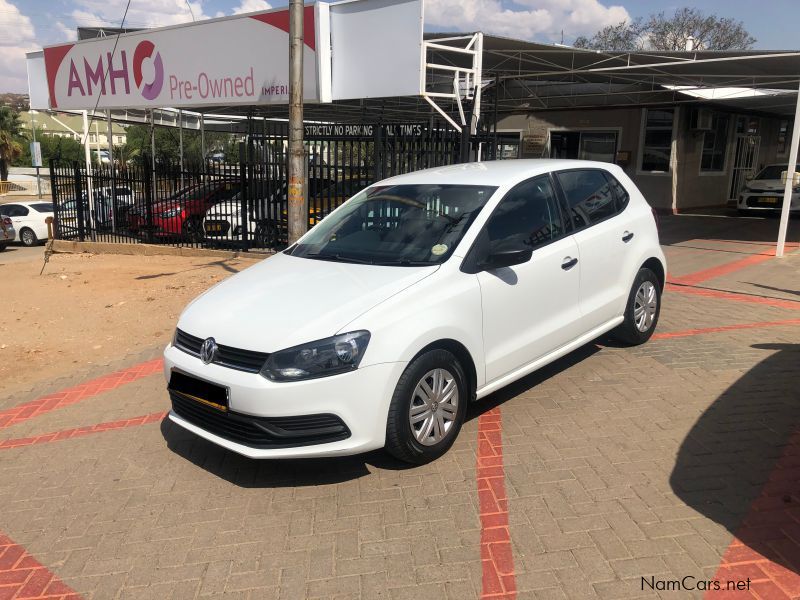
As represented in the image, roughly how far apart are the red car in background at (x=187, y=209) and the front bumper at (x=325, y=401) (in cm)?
1027

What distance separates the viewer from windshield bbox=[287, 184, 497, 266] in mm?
4180

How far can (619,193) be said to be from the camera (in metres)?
5.61

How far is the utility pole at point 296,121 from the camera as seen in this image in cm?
720

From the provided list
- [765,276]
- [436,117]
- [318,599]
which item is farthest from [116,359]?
[436,117]

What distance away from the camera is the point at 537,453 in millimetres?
3980

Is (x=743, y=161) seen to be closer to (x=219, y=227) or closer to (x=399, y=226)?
(x=219, y=227)

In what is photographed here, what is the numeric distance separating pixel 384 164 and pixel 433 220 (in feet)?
20.6

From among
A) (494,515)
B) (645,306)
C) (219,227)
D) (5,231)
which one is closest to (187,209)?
(219,227)

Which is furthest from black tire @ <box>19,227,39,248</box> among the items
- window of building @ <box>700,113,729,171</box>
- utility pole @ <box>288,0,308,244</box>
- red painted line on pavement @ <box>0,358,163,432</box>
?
window of building @ <box>700,113,729,171</box>

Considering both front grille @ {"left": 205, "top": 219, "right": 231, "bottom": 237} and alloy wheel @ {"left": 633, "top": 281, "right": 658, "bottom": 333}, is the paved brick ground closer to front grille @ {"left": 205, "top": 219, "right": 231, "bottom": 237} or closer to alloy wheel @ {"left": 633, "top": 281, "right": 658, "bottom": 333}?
alloy wheel @ {"left": 633, "top": 281, "right": 658, "bottom": 333}

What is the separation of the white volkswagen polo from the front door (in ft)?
0.04

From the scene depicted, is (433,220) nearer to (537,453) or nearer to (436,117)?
(537,453)

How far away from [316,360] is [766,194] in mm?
18324

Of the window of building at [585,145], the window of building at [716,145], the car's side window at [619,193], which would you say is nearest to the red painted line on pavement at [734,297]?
the car's side window at [619,193]
